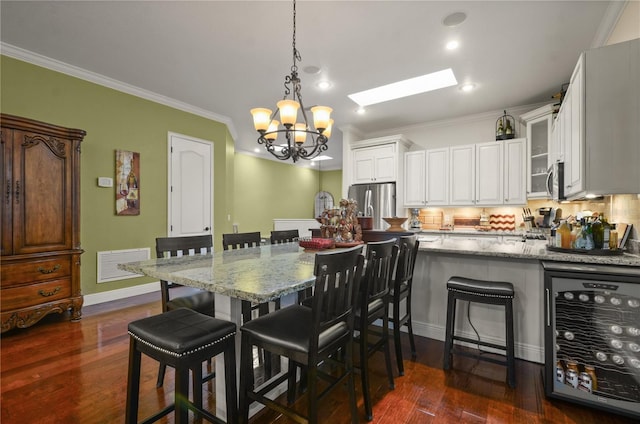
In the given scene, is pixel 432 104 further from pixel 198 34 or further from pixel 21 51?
pixel 21 51

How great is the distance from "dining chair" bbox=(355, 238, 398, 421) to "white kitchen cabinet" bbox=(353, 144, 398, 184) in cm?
329

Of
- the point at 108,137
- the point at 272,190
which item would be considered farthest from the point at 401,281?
the point at 272,190

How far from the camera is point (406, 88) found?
153 inches

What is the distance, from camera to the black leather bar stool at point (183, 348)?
1.18 meters

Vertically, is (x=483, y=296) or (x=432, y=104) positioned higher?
(x=432, y=104)

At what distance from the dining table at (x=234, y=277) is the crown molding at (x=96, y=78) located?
3067 mm

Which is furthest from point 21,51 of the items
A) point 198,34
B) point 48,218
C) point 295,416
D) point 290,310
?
point 295,416

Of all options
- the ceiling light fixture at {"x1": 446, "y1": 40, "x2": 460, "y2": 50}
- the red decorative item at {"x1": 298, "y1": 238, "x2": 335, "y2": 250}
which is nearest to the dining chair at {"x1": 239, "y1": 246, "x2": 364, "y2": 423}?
the red decorative item at {"x1": 298, "y1": 238, "x2": 335, "y2": 250}

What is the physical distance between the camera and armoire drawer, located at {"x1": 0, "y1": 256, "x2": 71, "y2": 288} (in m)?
2.66

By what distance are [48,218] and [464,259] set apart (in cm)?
399

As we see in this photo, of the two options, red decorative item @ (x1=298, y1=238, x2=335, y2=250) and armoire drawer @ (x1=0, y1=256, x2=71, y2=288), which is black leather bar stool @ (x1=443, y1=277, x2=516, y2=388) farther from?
armoire drawer @ (x1=0, y1=256, x2=71, y2=288)

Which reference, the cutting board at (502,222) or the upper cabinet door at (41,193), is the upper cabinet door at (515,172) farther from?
the upper cabinet door at (41,193)

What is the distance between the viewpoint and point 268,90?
3873 mm

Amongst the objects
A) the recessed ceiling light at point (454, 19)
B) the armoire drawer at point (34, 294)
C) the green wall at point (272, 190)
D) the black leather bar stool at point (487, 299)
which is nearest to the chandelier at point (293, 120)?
the recessed ceiling light at point (454, 19)
